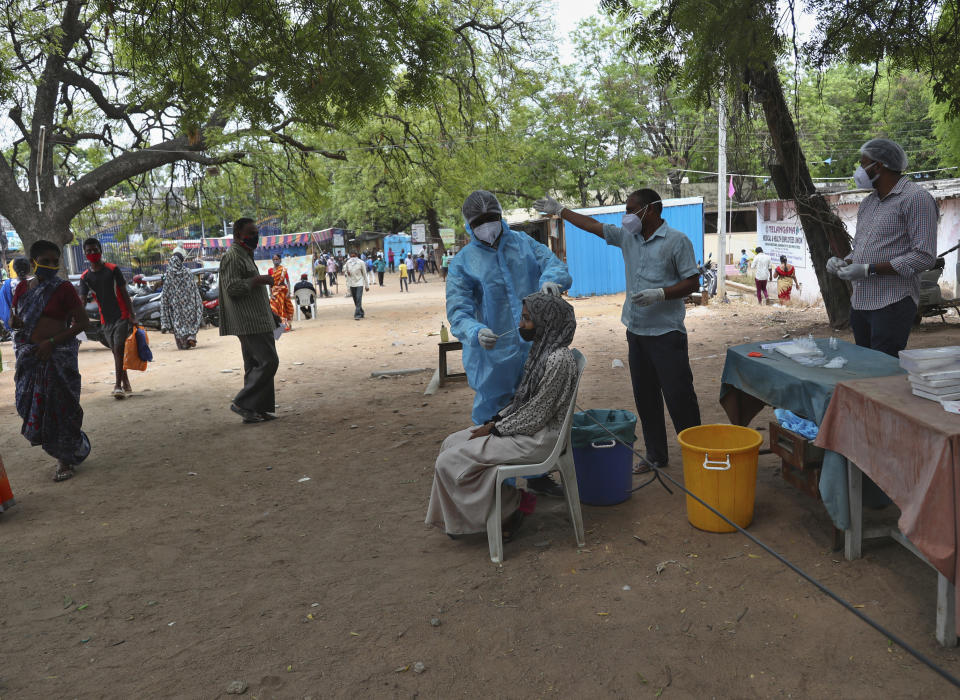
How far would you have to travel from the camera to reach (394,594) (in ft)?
11.2

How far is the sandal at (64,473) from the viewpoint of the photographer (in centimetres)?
566

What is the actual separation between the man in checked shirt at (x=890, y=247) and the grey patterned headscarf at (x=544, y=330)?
1584 mm

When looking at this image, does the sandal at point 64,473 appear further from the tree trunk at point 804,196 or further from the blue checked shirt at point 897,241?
the tree trunk at point 804,196

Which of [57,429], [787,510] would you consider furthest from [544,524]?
[57,429]

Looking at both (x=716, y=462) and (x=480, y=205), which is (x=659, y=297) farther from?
(x=480, y=205)

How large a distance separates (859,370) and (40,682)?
3.96 meters

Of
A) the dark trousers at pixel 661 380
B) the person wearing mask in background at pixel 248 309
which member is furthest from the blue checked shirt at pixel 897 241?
the person wearing mask in background at pixel 248 309

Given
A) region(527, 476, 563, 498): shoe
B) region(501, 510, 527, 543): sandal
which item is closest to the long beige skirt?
region(501, 510, 527, 543): sandal

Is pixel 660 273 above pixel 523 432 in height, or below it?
above

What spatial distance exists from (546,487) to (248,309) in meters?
3.77

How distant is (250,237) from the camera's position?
6.86 meters

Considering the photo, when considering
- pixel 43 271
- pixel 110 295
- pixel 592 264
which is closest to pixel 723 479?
pixel 43 271

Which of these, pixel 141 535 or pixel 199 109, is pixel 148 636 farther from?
pixel 199 109

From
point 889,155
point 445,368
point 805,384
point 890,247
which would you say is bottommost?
point 445,368
